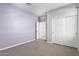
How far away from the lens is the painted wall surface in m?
4.32

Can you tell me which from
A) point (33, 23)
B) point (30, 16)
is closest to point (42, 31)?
point (33, 23)

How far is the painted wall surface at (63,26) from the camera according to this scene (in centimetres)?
432

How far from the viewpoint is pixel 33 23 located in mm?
6918

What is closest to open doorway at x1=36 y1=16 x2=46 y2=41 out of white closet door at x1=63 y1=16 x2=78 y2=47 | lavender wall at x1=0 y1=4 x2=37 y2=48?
lavender wall at x1=0 y1=4 x2=37 y2=48

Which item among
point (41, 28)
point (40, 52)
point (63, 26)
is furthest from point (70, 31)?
point (41, 28)

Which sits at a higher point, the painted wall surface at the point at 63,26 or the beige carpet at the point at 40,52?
the painted wall surface at the point at 63,26

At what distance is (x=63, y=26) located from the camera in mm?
4859

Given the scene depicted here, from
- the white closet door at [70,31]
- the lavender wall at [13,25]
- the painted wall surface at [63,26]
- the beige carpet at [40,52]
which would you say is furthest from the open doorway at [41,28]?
the beige carpet at [40,52]

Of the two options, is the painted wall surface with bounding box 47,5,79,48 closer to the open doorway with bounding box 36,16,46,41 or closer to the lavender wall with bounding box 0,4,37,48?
the open doorway with bounding box 36,16,46,41

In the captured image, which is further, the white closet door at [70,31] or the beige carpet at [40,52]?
the white closet door at [70,31]

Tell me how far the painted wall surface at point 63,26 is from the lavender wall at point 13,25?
67.9 inches

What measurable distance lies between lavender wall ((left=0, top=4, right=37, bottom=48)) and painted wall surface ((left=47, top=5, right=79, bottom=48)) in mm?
1725

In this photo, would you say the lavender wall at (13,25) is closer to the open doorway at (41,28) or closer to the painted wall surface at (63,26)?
the open doorway at (41,28)

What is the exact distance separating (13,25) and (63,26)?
302 centimetres
